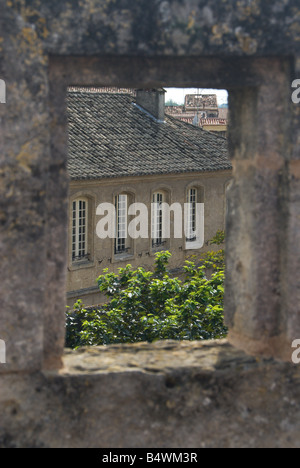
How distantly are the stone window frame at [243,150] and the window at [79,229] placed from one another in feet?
58.8

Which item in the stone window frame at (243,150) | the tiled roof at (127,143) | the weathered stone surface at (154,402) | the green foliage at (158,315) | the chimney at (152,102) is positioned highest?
the chimney at (152,102)

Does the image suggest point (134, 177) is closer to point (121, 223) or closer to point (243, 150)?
point (121, 223)

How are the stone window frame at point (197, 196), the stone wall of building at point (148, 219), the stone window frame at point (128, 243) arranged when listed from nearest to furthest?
the stone wall of building at point (148, 219) < the stone window frame at point (128, 243) < the stone window frame at point (197, 196)

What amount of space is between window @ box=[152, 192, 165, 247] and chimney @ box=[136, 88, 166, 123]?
9.88 feet

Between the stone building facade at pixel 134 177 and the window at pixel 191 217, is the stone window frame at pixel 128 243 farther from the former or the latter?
the window at pixel 191 217

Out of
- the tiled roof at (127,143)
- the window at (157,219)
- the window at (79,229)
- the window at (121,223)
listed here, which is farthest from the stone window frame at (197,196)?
the window at (79,229)

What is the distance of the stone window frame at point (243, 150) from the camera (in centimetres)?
384

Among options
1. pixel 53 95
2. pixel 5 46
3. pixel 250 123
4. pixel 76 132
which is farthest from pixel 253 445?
pixel 76 132

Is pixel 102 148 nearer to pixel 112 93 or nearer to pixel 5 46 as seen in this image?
pixel 112 93

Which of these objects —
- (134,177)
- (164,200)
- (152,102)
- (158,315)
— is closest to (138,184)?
(134,177)

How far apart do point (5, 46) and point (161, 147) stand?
2149 cm

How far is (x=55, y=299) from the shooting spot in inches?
153

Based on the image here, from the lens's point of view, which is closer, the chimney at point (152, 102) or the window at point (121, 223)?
the window at point (121, 223)

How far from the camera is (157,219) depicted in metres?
24.9
